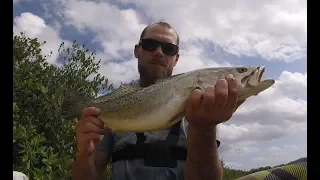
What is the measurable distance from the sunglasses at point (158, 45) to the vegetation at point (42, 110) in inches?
149

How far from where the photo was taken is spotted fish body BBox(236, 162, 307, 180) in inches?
122

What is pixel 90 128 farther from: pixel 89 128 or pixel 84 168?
pixel 84 168

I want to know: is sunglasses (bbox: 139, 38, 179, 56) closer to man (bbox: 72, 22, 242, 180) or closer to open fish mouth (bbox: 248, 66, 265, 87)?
man (bbox: 72, 22, 242, 180)

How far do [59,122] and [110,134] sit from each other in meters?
6.36

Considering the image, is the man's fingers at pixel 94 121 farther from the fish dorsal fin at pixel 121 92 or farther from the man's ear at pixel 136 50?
the man's ear at pixel 136 50

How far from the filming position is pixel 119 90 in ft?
13.6

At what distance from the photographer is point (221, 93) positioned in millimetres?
3387

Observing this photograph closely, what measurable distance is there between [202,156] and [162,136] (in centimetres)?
80

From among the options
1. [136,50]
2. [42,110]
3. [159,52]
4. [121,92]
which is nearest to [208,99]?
[121,92]

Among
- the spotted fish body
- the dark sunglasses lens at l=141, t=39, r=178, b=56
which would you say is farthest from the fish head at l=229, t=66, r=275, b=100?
the dark sunglasses lens at l=141, t=39, r=178, b=56

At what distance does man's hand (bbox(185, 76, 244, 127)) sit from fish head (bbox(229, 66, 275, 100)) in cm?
11

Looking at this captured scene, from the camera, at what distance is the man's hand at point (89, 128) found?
386cm

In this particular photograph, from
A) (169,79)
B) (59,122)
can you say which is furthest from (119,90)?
(59,122)
